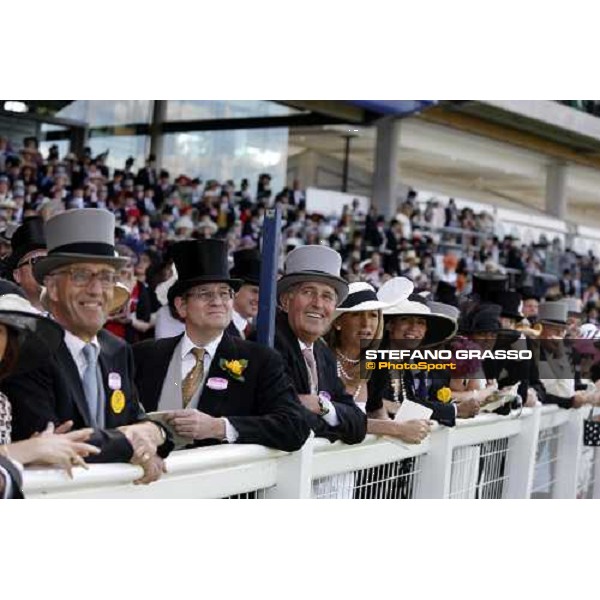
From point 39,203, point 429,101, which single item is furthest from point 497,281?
point 39,203

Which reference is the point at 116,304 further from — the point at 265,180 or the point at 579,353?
the point at 265,180

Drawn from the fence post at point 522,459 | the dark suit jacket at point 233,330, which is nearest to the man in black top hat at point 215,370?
the dark suit jacket at point 233,330

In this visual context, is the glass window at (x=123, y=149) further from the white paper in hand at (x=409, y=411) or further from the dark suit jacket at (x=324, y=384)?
the white paper in hand at (x=409, y=411)

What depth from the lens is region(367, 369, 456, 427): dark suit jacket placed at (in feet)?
16.5

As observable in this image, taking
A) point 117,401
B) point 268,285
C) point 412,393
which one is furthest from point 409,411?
point 117,401

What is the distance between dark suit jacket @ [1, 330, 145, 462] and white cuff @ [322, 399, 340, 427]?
1.00m

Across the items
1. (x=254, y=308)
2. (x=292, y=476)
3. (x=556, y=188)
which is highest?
(x=556, y=188)

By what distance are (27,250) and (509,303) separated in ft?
6.28

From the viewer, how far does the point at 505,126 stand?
18.0ft

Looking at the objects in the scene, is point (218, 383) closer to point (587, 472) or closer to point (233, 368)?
point (233, 368)

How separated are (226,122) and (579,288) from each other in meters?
1.65

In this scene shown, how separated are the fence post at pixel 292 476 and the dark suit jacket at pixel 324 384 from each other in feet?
0.65

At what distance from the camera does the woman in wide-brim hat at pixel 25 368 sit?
11.3ft

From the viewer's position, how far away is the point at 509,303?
17.6 ft
